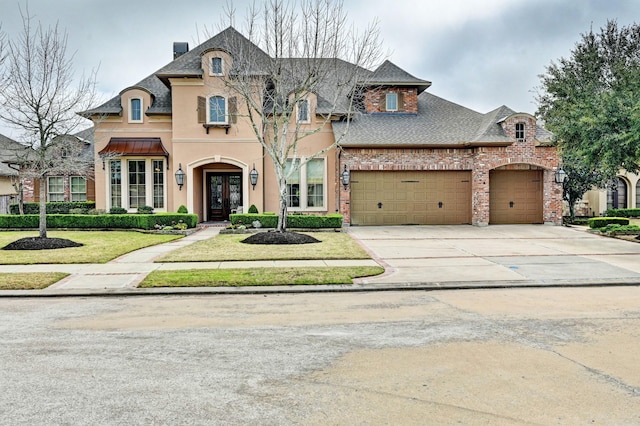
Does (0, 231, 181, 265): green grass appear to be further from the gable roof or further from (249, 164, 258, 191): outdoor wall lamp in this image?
the gable roof

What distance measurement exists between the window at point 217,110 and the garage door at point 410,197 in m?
6.19

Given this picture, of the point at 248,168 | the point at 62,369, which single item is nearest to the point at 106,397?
the point at 62,369

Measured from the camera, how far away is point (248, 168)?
22.5 m

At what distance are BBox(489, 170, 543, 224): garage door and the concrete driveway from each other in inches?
95.0

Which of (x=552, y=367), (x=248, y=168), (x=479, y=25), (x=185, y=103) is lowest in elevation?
(x=552, y=367)

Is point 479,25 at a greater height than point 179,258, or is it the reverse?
point 479,25

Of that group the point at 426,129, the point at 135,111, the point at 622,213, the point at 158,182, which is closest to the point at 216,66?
the point at 135,111

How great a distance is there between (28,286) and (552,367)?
835cm

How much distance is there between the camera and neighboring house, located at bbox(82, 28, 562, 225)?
21719 mm

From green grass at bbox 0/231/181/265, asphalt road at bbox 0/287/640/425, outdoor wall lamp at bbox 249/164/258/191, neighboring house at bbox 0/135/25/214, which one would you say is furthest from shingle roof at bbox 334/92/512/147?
neighboring house at bbox 0/135/25/214

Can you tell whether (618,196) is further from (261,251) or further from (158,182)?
(158,182)

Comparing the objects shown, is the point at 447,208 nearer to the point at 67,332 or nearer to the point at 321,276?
the point at 321,276

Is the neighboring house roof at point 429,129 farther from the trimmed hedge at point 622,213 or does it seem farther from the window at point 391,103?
the trimmed hedge at point 622,213

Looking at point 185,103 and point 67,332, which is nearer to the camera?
point 67,332
